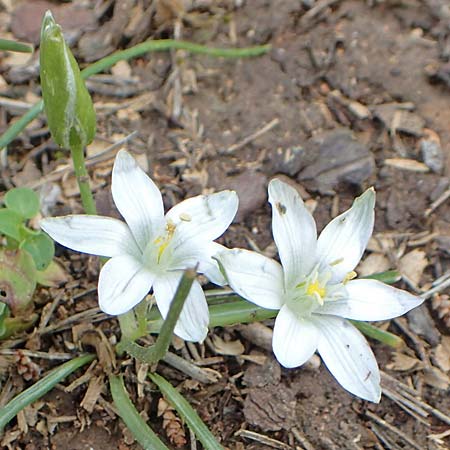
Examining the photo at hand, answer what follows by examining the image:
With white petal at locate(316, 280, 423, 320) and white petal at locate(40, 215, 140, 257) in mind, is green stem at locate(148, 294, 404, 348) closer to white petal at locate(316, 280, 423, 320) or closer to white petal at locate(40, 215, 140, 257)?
white petal at locate(316, 280, 423, 320)

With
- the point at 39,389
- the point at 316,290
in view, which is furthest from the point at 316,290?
the point at 39,389

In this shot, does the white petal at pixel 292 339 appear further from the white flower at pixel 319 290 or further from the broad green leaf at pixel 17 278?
the broad green leaf at pixel 17 278

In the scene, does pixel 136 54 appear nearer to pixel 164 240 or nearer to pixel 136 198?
pixel 136 198

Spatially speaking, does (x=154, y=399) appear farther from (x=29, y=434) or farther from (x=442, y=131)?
(x=442, y=131)

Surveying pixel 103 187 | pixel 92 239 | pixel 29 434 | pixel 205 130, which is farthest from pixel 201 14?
pixel 29 434

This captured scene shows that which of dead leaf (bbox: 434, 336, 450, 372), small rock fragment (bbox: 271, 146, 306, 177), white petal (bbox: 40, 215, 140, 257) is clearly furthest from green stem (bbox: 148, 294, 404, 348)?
small rock fragment (bbox: 271, 146, 306, 177)

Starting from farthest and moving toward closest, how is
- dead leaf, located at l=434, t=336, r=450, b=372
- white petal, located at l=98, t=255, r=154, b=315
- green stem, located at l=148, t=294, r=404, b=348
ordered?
dead leaf, located at l=434, t=336, r=450, b=372
green stem, located at l=148, t=294, r=404, b=348
white petal, located at l=98, t=255, r=154, b=315

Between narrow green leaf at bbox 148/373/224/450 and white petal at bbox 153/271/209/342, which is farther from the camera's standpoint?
narrow green leaf at bbox 148/373/224/450
